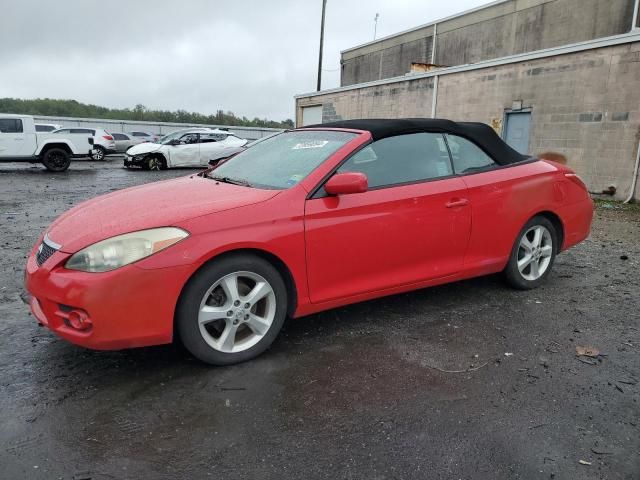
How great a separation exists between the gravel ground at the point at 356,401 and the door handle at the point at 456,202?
0.87 meters

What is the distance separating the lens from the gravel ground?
85.6 inches

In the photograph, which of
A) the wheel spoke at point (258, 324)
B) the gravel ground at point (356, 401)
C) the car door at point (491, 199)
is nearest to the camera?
the gravel ground at point (356, 401)

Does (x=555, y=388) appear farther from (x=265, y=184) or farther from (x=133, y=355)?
(x=133, y=355)

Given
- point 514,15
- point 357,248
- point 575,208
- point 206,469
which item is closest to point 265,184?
point 357,248

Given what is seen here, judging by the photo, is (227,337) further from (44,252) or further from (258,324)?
(44,252)

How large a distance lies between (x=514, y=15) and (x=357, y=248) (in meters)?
22.9

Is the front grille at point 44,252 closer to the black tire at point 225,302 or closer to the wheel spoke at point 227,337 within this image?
the black tire at point 225,302

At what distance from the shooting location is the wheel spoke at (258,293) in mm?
2994

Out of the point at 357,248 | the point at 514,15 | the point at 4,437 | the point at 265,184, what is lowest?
the point at 4,437

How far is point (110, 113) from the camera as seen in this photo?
63.0 metres

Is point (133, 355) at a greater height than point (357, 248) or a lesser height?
lesser

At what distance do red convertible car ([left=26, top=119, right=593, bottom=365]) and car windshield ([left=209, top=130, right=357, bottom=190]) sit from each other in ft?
0.05

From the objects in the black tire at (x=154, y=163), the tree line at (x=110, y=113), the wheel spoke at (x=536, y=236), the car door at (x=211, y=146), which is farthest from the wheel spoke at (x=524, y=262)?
the tree line at (x=110, y=113)

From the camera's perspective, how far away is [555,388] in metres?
2.83
